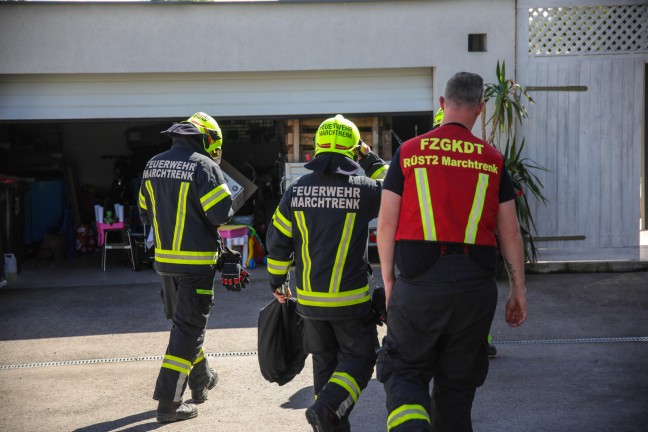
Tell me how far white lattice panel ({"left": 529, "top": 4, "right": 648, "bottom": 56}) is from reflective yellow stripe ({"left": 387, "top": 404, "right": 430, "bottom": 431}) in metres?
7.54

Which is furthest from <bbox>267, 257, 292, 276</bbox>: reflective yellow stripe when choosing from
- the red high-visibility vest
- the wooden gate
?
the wooden gate

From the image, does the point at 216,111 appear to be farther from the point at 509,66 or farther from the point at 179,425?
the point at 179,425

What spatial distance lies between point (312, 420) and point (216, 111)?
7.07 m

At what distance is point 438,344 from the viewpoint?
166 inches

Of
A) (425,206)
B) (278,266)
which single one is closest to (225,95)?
(278,266)

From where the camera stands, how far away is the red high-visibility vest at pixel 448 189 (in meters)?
4.12

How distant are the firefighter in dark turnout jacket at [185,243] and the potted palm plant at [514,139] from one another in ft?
16.0

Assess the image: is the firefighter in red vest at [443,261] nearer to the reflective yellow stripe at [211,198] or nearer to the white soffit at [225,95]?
the reflective yellow stripe at [211,198]

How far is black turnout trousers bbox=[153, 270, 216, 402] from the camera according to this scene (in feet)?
18.1

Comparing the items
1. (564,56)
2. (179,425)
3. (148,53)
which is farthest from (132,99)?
(179,425)

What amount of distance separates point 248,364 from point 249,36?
16.8 ft

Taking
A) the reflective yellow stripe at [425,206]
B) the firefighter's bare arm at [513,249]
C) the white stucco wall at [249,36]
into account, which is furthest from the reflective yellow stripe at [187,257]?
the white stucco wall at [249,36]

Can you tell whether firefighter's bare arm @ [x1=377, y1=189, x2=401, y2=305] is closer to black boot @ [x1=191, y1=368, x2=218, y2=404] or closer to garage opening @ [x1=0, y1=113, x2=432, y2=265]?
black boot @ [x1=191, y1=368, x2=218, y2=404]

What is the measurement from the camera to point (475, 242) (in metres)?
4.14
